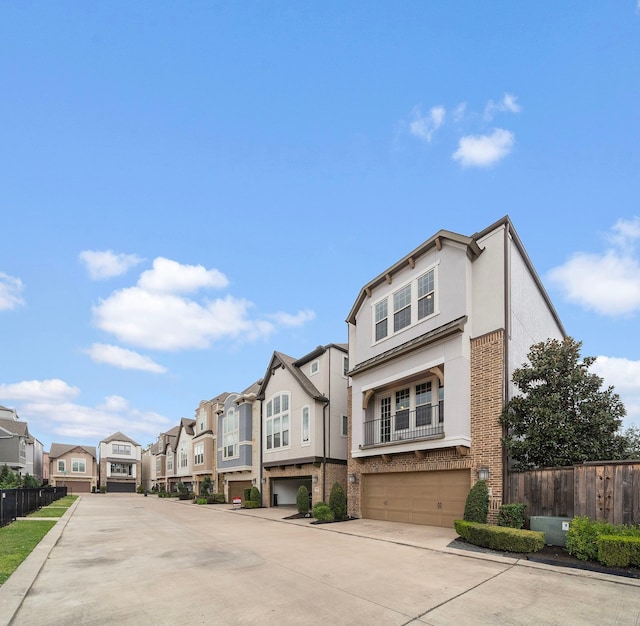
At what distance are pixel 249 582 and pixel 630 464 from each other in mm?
8476

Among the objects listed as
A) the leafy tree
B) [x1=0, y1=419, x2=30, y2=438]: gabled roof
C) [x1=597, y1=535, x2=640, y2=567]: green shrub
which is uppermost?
the leafy tree

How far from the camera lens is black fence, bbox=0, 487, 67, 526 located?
16.6m

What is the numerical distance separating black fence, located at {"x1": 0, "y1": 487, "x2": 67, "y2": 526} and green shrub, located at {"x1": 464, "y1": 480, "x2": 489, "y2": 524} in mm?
16173

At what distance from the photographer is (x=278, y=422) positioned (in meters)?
27.2

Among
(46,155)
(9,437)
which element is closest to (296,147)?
(46,155)

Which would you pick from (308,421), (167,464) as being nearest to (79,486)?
(167,464)

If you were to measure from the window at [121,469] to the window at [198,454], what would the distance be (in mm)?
36160

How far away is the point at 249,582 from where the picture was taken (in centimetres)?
805

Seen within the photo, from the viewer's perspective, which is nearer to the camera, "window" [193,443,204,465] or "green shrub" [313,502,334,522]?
"green shrub" [313,502,334,522]

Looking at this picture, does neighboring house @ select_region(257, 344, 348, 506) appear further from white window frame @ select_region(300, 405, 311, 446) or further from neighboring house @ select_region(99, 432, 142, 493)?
neighboring house @ select_region(99, 432, 142, 493)

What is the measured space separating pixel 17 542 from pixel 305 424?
562 inches

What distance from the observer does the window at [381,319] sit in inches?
753

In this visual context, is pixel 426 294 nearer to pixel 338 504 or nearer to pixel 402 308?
pixel 402 308

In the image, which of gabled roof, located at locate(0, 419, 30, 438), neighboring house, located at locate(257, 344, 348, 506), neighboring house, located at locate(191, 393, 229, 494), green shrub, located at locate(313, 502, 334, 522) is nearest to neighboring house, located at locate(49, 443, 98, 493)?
gabled roof, located at locate(0, 419, 30, 438)
